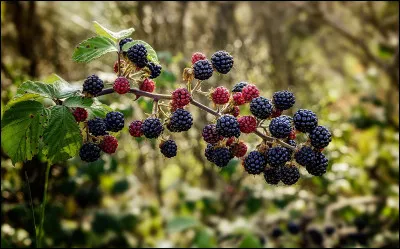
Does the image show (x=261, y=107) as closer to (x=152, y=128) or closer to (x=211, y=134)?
(x=211, y=134)

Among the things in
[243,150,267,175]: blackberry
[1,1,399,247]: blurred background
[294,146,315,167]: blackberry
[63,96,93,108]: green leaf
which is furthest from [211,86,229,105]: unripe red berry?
[1,1,399,247]: blurred background

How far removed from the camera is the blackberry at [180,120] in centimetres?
139

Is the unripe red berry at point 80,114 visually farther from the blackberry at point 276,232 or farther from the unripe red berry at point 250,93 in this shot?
the blackberry at point 276,232

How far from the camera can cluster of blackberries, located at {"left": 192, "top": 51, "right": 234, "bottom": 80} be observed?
1453 mm

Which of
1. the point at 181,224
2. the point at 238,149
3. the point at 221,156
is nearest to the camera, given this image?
the point at 221,156

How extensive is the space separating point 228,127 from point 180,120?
0.16 m

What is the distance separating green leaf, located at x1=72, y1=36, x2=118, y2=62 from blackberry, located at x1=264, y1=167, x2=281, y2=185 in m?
0.69

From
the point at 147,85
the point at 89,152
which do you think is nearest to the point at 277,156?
the point at 147,85

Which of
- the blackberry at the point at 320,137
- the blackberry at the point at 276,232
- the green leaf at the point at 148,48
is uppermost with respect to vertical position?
the green leaf at the point at 148,48

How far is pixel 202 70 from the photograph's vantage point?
145 cm

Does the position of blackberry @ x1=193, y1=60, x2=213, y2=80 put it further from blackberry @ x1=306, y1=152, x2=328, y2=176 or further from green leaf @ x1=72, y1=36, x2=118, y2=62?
blackberry @ x1=306, y1=152, x2=328, y2=176

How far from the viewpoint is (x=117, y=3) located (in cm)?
392

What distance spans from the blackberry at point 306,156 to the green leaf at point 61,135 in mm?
749

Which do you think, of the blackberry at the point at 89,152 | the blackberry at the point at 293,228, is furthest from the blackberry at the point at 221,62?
the blackberry at the point at 293,228
